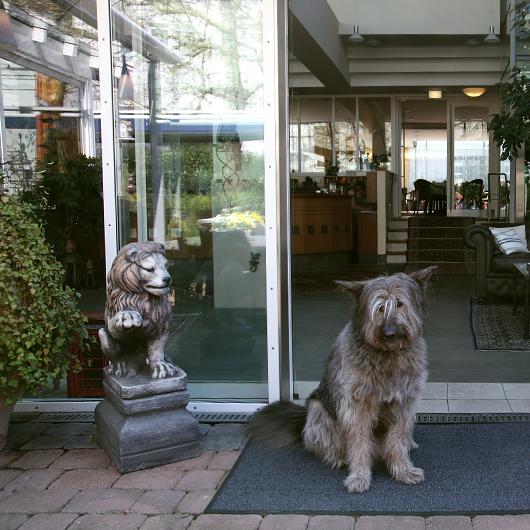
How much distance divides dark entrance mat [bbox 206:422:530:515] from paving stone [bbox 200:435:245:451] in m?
0.09

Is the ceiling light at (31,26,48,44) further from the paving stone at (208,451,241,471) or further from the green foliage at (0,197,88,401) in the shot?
the paving stone at (208,451,241,471)

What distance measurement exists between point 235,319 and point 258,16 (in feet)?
5.68

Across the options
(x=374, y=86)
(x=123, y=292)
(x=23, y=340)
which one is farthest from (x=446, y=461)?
(x=374, y=86)

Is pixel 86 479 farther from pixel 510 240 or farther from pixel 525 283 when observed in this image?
pixel 510 240

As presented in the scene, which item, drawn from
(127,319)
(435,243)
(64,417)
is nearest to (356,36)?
(435,243)

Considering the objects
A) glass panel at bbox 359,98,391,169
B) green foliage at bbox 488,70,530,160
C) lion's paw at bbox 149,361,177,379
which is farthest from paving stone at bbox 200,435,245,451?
Answer: glass panel at bbox 359,98,391,169

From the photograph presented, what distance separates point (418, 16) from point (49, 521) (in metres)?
9.55

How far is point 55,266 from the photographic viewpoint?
3381 mm

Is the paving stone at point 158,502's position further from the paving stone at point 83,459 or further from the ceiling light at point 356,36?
the ceiling light at point 356,36

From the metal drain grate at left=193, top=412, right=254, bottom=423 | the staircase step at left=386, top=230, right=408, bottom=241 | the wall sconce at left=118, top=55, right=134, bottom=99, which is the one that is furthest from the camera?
the staircase step at left=386, top=230, right=408, bottom=241

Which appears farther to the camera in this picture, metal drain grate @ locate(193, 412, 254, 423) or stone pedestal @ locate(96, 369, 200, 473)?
metal drain grate @ locate(193, 412, 254, 423)

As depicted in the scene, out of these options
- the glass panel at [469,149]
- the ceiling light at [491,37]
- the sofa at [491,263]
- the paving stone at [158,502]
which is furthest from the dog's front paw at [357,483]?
the glass panel at [469,149]

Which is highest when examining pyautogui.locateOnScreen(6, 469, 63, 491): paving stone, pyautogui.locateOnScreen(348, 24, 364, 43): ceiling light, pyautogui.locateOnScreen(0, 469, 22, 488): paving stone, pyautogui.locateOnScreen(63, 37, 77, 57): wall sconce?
pyautogui.locateOnScreen(348, 24, 364, 43): ceiling light

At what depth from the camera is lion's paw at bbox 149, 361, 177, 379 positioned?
3148 millimetres
